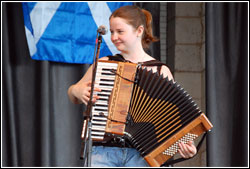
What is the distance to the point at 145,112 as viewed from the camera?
6.49 ft

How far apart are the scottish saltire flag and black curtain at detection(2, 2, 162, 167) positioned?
0.38 feet

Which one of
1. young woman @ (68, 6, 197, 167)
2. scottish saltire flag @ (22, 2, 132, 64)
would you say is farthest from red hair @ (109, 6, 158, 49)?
scottish saltire flag @ (22, 2, 132, 64)

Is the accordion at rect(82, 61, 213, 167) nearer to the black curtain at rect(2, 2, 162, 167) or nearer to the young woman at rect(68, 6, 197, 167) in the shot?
the young woman at rect(68, 6, 197, 167)

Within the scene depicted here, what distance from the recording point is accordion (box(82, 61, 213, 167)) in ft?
6.23

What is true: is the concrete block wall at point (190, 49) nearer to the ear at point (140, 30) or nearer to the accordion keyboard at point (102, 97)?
the ear at point (140, 30)

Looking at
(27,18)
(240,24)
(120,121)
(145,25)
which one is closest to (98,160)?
(120,121)

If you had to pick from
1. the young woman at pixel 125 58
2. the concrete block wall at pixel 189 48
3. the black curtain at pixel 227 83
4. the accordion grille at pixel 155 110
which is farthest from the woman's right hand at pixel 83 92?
the concrete block wall at pixel 189 48

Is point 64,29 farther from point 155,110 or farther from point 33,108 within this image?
point 155,110

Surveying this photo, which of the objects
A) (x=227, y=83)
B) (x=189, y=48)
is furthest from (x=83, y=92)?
(x=189, y=48)

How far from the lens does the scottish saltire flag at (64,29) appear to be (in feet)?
10.1

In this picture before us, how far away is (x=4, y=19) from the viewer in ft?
10.2

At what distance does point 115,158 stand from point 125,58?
459 mm

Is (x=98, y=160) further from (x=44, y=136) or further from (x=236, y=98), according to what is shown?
(x=236, y=98)

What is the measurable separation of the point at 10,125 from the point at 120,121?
1.40m
